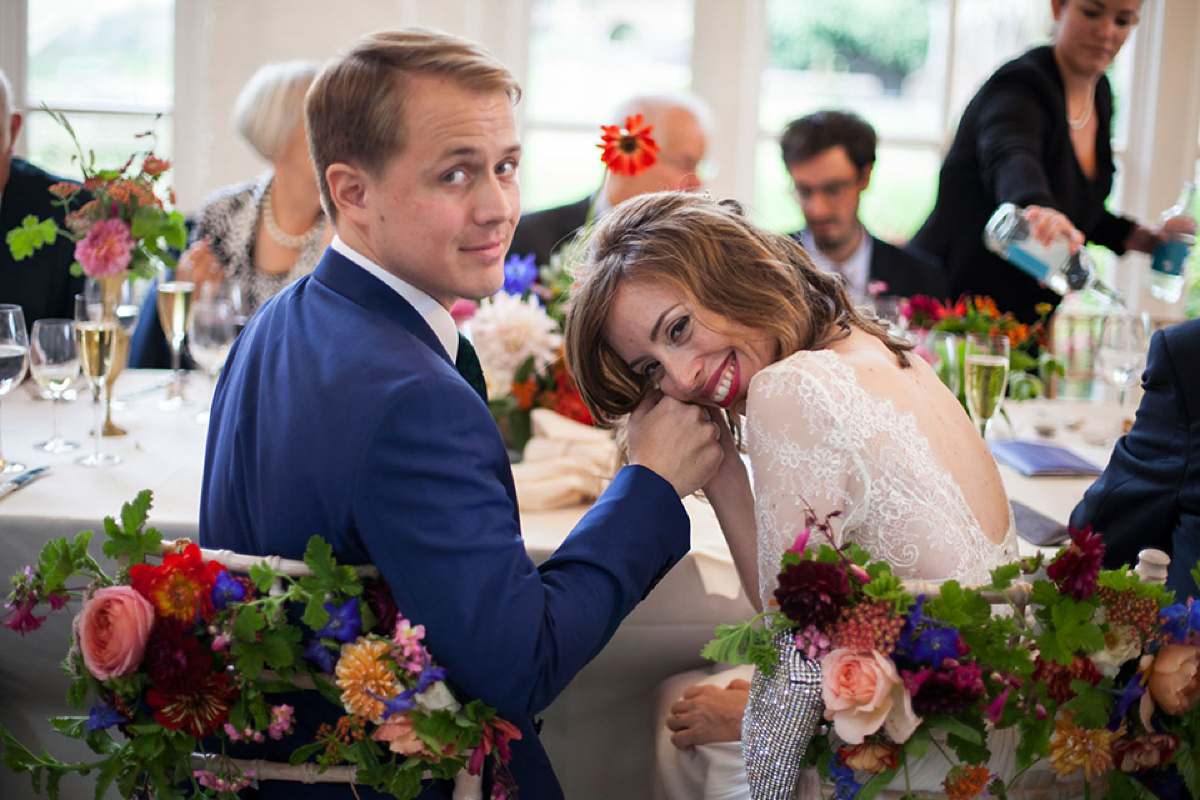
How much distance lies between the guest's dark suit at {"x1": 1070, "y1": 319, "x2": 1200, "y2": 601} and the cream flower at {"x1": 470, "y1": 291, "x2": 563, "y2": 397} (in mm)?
986

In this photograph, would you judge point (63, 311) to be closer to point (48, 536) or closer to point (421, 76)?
point (48, 536)

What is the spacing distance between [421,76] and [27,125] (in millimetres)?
4274

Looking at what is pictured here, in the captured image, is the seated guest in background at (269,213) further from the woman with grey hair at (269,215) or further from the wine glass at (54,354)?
the wine glass at (54,354)

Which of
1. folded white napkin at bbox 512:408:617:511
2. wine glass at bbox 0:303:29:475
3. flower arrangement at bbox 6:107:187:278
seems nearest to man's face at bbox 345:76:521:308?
folded white napkin at bbox 512:408:617:511

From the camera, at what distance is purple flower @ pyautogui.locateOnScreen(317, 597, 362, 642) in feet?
3.40

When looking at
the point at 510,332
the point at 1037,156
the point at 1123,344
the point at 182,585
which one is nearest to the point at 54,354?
the point at 510,332

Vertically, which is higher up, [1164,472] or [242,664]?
[1164,472]

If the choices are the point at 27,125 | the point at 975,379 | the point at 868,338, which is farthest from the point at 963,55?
the point at 27,125

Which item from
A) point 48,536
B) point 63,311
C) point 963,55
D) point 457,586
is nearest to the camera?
point 457,586

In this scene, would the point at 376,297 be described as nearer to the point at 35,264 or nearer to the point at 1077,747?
the point at 1077,747

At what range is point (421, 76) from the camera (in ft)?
3.62

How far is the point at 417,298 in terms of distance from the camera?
122 cm

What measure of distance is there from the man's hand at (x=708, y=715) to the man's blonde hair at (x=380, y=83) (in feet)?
2.95

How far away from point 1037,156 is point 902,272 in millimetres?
522
